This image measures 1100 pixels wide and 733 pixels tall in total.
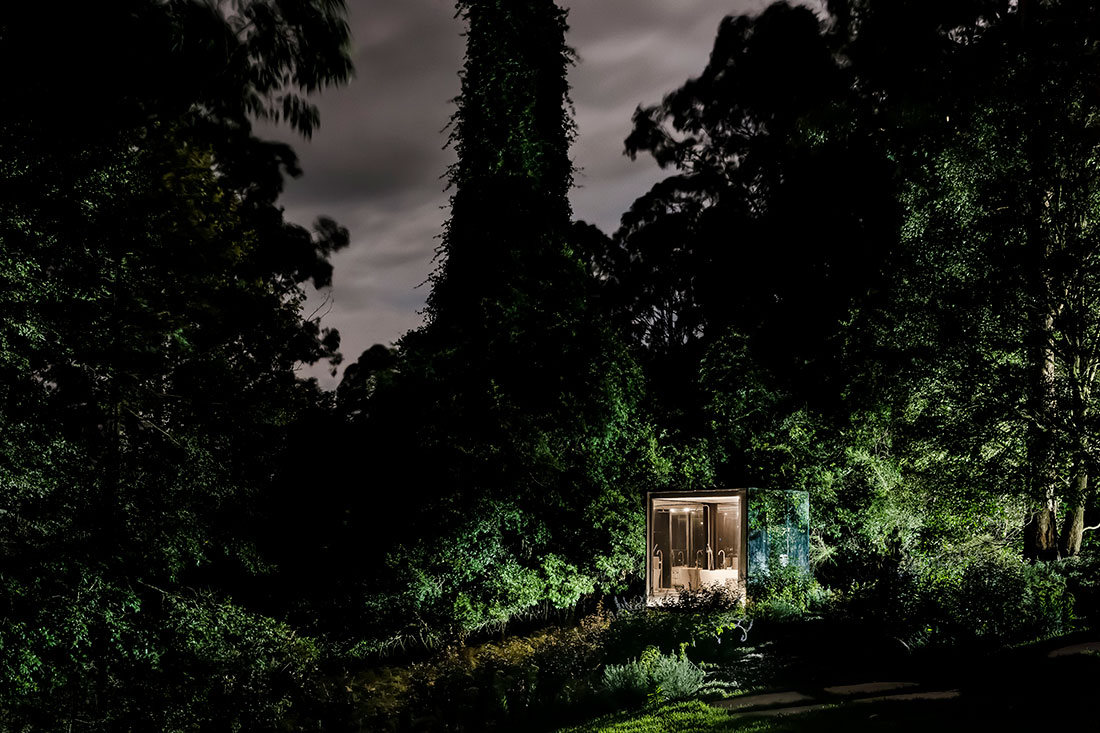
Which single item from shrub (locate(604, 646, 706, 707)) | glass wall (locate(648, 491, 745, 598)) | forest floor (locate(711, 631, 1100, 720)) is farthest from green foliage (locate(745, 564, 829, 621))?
forest floor (locate(711, 631, 1100, 720))

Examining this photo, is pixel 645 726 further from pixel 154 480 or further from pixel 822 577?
pixel 822 577

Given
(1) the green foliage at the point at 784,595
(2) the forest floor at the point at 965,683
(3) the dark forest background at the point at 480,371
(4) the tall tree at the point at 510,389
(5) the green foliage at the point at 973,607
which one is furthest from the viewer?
(4) the tall tree at the point at 510,389

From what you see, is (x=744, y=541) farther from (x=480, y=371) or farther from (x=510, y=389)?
(x=480, y=371)

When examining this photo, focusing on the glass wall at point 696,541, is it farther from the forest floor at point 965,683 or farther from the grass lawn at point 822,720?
the grass lawn at point 822,720

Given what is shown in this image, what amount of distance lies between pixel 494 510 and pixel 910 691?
8394 mm

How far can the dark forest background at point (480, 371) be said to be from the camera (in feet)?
19.9

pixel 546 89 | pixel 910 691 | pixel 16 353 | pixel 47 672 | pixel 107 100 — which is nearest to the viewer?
pixel 107 100

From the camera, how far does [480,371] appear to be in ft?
47.3

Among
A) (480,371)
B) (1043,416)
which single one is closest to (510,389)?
(480,371)

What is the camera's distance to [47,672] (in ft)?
26.9

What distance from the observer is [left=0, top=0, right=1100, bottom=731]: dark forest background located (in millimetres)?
6062

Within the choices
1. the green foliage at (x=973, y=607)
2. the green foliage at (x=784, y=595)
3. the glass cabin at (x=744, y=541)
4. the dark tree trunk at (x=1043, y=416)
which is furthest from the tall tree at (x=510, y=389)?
the dark tree trunk at (x=1043, y=416)

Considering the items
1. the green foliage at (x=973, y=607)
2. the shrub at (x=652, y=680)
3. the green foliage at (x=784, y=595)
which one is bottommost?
the shrub at (x=652, y=680)

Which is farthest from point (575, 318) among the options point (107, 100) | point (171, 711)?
point (107, 100)
